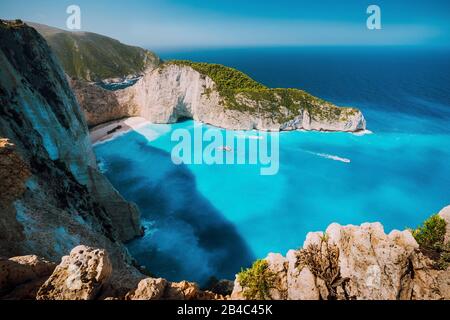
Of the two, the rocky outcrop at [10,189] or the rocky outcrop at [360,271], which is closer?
the rocky outcrop at [360,271]

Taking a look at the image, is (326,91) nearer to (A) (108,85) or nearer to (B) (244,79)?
(B) (244,79)

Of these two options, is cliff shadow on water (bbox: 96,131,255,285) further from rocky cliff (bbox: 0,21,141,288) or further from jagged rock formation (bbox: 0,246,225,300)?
jagged rock formation (bbox: 0,246,225,300)

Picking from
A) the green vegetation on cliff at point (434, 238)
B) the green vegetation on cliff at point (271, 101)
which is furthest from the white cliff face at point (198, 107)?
the green vegetation on cliff at point (434, 238)

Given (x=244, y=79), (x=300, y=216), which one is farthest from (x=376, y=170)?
(x=244, y=79)

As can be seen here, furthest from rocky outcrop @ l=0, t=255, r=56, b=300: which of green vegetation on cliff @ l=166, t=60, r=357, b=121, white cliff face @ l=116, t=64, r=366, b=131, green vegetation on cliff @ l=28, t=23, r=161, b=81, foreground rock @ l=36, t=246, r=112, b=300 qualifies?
green vegetation on cliff @ l=28, t=23, r=161, b=81

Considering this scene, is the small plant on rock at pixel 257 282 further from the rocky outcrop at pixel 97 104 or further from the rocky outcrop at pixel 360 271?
the rocky outcrop at pixel 97 104

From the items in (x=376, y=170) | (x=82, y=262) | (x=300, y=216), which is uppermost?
(x=82, y=262)
